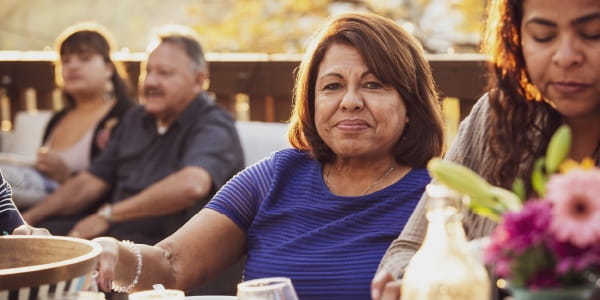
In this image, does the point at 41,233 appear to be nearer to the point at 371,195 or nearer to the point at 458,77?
the point at 371,195

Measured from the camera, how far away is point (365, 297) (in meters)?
2.11

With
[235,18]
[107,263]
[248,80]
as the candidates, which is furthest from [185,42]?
[235,18]

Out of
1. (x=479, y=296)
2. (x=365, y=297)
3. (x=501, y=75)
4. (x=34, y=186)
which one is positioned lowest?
(x=34, y=186)

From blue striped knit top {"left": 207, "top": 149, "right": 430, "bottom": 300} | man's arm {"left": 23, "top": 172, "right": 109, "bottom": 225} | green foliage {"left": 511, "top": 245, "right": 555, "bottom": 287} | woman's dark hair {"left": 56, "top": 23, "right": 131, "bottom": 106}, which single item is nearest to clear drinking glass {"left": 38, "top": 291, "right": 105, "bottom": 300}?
green foliage {"left": 511, "top": 245, "right": 555, "bottom": 287}

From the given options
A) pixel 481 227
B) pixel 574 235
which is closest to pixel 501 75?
pixel 481 227

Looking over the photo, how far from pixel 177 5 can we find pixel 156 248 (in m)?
6.53

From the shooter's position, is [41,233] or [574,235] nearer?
[574,235]

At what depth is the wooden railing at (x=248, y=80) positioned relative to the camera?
3.46 metres

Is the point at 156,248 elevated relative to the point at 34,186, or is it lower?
elevated

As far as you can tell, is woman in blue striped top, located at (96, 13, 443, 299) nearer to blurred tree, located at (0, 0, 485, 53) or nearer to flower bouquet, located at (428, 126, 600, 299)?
flower bouquet, located at (428, 126, 600, 299)

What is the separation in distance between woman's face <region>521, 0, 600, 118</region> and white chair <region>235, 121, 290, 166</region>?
1784 mm

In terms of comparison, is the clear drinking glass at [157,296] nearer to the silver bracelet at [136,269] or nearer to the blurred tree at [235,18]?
the silver bracelet at [136,269]

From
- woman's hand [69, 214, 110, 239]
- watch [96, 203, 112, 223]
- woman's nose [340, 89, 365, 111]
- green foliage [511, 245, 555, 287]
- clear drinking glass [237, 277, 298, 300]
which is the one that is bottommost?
woman's hand [69, 214, 110, 239]

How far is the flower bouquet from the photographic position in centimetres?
98
